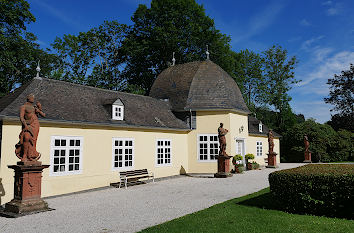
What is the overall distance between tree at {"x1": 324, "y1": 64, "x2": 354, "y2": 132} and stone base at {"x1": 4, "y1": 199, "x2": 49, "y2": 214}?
3497 cm

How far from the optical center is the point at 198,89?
1970 centimetres

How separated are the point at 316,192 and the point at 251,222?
204cm

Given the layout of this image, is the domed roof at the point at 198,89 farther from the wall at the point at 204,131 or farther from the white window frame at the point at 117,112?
the white window frame at the point at 117,112

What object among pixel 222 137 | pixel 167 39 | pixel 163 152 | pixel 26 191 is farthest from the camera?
pixel 167 39

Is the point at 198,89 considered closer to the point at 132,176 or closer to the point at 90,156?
the point at 132,176

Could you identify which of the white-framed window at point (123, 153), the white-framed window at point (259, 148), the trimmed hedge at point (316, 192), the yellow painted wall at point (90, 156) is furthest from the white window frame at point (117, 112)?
the white-framed window at point (259, 148)

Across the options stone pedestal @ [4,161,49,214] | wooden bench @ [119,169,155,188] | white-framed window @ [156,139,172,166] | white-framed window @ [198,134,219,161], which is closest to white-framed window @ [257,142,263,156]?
white-framed window @ [198,134,219,161]

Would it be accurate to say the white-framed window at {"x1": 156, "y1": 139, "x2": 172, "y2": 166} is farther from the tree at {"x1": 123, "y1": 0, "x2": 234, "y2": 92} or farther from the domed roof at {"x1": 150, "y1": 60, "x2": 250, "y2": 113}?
the tree at {"x1": 123, "y1": 0, "x2": 234, "y2": 92}

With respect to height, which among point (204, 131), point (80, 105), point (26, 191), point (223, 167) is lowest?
point (223, 167)

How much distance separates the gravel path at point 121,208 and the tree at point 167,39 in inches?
789

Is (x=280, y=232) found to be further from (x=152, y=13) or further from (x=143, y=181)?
→ (x=152, y=13)

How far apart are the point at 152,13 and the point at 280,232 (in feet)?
94.1

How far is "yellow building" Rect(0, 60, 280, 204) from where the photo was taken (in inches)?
438

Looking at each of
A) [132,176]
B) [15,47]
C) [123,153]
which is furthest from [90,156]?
[15,47]
